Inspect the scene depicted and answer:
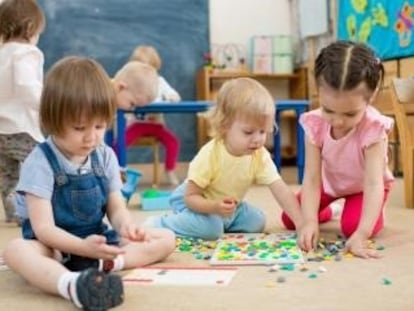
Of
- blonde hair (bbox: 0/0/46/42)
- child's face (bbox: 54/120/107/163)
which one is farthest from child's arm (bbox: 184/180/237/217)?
blonde hair (bbox: 0/0/46/42)

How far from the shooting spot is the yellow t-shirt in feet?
5.39

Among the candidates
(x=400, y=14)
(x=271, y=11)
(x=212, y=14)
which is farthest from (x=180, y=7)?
(x=400, y=14)

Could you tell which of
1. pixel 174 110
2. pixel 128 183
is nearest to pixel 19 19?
pixel 128 183

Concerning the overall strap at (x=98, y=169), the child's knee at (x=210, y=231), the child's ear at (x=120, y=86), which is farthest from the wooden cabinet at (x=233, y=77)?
the overall strap at (x=98, y=169)

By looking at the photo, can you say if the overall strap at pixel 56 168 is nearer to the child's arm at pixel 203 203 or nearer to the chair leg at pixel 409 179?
the child's arm at pixel 203 203

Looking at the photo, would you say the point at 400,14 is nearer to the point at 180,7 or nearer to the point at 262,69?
the point at 262,69

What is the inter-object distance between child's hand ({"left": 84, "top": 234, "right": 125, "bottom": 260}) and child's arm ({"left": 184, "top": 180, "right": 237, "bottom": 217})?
0.50 metres

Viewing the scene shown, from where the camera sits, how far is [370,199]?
1.49m

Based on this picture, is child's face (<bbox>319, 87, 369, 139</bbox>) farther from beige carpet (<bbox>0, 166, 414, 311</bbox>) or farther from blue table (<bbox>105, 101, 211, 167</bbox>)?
blue table (<bbox>105, 101, 211, 167</bbox>)

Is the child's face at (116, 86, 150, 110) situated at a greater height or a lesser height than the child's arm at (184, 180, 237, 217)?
greater

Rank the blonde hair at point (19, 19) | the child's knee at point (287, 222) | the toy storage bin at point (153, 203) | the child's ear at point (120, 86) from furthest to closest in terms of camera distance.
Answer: the child's ear at point (120, 86), the toy storage bin at point (153, 203), the blonde hair at point (19, 19), the child's knee at point (287, 222)

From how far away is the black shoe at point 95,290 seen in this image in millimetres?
978

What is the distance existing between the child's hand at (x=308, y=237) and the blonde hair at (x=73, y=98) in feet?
1.78

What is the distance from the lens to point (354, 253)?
4.59 feet
